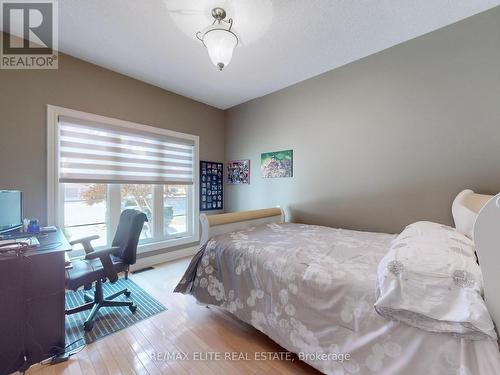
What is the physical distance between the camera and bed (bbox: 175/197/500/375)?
0.90m

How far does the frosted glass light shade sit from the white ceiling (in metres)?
0.29

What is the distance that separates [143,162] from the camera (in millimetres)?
3098

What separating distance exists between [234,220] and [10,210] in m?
1.98

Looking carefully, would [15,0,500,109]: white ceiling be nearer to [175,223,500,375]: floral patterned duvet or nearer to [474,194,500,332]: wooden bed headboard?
[474,194,500,332]: wooden bed headboard

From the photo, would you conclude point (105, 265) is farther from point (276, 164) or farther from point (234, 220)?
point (276, 164)

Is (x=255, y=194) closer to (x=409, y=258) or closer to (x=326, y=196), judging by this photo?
(x=326, y=196)

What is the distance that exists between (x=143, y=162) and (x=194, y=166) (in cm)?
81

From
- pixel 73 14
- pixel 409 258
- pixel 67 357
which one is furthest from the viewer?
pixel 73 14

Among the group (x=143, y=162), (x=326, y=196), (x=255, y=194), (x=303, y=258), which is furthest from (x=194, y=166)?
(x=303, y=258)

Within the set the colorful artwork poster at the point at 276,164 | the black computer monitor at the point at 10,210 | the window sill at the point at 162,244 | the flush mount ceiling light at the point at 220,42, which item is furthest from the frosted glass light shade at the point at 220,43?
the window sill at the point at 162,244

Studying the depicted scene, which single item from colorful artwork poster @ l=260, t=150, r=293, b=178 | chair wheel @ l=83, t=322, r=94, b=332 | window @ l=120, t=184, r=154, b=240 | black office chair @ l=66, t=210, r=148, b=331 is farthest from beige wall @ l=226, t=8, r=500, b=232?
chair wheel @ l=83, t=322, r=94, b=332

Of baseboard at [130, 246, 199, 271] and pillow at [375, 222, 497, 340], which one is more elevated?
pillow at [375, 222, 497, 340]

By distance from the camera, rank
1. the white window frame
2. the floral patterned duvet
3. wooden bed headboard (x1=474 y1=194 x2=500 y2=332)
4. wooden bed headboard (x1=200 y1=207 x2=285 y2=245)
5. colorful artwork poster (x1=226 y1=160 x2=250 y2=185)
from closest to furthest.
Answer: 1. wooden bed headboard (x1=474 y1=194 x2=500 y2=332)
2. the floral patterned duvet
3. wooden bed headboard (x1=200 y1=207 x2=285 y2=245)
4. the white window frame
5. colorful artwork poster (x1=226 y1=160 x2=250 y2=185)

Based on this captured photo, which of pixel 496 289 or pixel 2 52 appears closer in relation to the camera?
pixel 496 289
